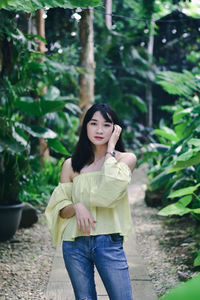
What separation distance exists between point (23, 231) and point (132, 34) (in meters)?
8.13

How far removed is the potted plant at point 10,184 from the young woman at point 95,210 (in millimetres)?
2136

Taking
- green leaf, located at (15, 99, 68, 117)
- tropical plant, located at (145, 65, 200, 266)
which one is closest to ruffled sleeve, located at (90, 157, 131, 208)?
tropical plant, located at (145, 65, 200, 266)

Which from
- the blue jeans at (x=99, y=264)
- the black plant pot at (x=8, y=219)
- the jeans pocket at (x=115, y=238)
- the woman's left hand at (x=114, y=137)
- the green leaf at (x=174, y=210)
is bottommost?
the black plant pot at (x=8, y=219)

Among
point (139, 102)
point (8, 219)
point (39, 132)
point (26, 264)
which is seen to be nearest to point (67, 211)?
point (26, 264)

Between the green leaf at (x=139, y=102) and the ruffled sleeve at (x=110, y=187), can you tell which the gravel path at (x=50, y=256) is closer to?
the ruffled sleeve at (x=110, y=187)

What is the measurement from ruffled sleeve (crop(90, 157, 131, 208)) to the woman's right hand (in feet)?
0.14

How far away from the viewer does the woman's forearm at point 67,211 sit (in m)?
1.64

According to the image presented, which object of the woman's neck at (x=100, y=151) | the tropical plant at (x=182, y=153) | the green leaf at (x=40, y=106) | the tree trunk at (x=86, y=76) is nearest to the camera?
the woman's neck at (x=100, y=151)

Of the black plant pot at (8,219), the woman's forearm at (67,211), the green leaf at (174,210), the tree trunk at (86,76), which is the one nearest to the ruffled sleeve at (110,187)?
the woman's forearm at (67,211)

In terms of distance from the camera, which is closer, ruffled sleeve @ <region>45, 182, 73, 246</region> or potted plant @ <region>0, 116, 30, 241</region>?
ruffled sleeve @ <region>45, 182, 73, 246</region>

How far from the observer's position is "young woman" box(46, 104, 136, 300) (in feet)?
5.10

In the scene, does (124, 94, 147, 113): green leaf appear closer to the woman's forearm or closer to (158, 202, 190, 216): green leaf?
(158, 202, 190, 216): green leaf

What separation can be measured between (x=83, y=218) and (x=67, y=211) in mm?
115

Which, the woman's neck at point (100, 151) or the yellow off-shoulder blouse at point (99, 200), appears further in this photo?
the woman's neck at point (100, 151)
